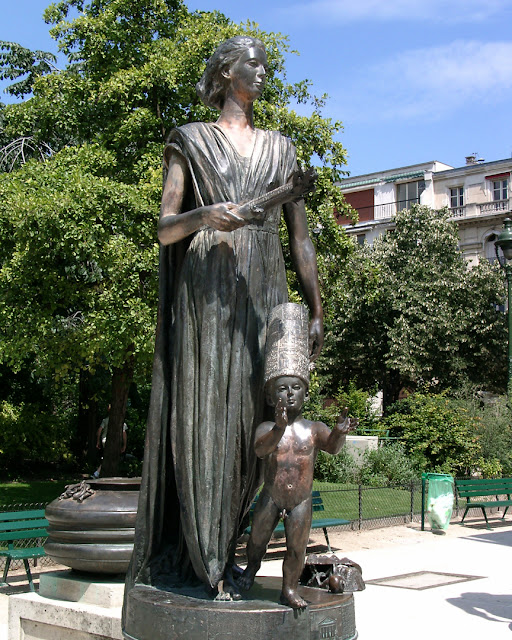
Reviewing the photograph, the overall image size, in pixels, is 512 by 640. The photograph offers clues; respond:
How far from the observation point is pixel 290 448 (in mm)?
3465

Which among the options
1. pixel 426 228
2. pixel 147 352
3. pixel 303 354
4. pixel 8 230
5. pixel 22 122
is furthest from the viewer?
pixel 426 228

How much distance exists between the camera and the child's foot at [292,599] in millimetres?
3289

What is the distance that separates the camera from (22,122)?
1738 centimetres

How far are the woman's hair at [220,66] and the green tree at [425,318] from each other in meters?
28.0

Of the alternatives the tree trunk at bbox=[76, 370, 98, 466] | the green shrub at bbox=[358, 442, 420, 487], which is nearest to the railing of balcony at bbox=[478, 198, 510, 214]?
the green shrub at bbox=[358, 442, 420, 487]

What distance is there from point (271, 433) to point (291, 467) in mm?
221

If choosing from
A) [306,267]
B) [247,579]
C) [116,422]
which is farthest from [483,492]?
[247,579]

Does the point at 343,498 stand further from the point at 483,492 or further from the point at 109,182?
the point at 109,182

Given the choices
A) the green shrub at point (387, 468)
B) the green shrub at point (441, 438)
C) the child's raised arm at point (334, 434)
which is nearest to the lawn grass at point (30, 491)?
the green shrub at point (387, 468)

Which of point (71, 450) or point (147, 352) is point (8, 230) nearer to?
point (147, 352)

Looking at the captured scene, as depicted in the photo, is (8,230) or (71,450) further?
(71,450)

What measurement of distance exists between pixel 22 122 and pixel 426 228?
20.9 m

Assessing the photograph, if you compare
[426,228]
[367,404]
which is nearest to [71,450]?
[367,404]

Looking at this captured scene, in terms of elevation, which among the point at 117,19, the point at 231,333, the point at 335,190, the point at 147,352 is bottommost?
the point at 231,333
